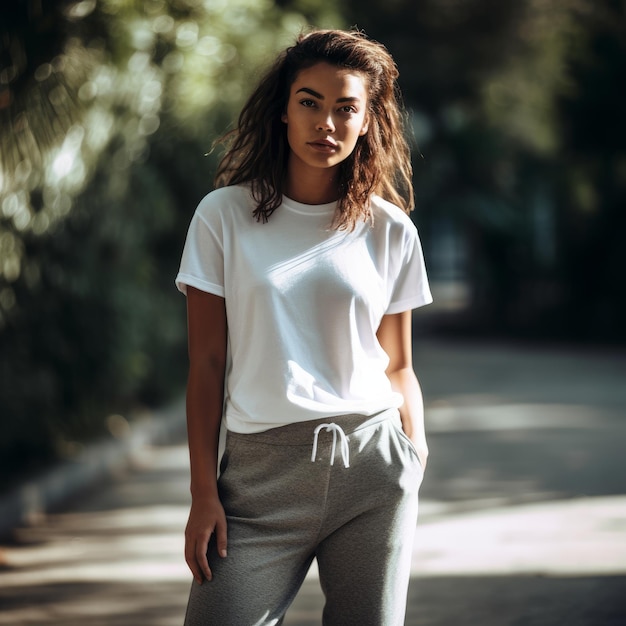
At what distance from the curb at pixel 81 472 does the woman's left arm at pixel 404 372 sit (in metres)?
4.29

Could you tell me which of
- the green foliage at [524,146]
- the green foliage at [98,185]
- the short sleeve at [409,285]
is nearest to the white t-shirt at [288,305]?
the short sleeve at [409,285]

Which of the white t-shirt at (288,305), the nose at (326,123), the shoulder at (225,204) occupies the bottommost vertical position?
the white t-shirt at (288,305)

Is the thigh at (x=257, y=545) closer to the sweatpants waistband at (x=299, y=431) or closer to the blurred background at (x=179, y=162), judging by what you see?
the sweatpants waistband at (x=299, y=431)

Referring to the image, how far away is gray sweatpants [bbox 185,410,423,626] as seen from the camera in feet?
7.70

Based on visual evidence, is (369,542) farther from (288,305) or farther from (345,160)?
(345,160)

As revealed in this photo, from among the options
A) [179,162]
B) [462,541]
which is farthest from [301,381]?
[179,162]

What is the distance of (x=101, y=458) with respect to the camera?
8.25 metres

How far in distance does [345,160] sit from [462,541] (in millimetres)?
3722

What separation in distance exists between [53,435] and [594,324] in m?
12.4

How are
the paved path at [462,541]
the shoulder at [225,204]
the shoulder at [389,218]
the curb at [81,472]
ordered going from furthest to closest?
1. the curb at [81,472]
2. the paved path at [462,541]
3. the shoulder at [389,218]
4. the shoulder at [225,204]

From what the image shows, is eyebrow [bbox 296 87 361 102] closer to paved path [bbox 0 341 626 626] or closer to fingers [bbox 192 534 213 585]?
fingers [bbox 192 534 213 585]

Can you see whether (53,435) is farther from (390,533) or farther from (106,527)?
(390,533)

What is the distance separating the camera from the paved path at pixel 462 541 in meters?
4.75

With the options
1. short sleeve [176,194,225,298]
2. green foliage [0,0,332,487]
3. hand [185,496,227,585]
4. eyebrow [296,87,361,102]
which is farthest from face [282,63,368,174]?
green foliage [0,0,332,487]
